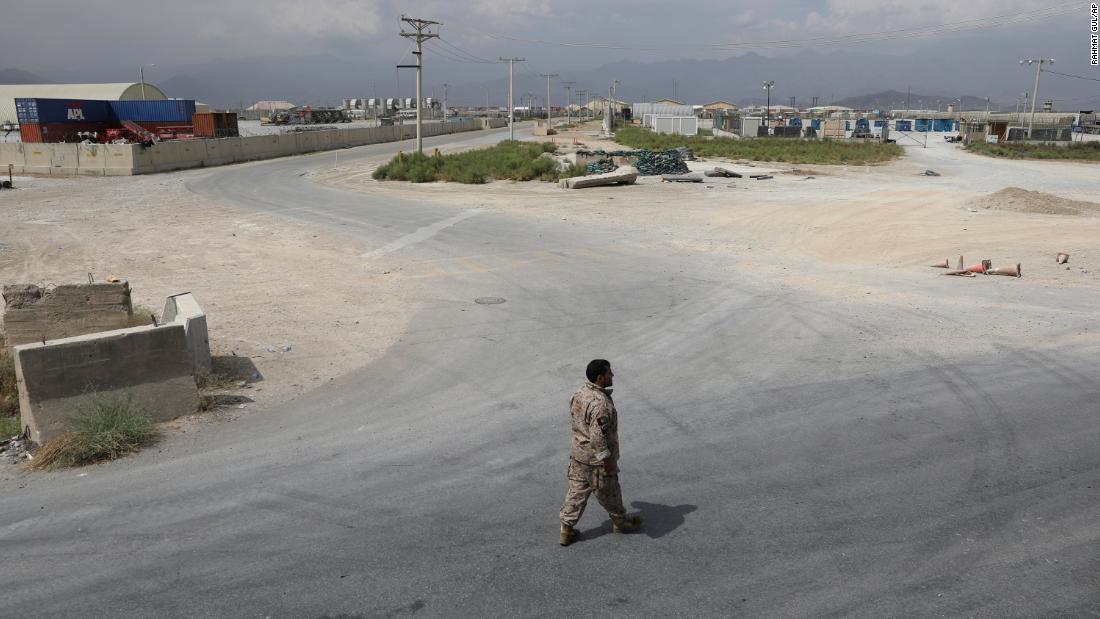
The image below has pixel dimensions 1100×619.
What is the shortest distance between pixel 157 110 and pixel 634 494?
62.2 metres

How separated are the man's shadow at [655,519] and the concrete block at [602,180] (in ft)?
85.7

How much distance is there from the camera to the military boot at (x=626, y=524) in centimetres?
616

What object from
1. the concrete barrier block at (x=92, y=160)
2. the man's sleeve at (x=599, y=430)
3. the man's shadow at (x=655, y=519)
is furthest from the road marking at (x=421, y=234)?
the concrete barrier block at (x=92, y=160)

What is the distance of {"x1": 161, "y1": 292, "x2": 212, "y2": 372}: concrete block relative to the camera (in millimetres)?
9552

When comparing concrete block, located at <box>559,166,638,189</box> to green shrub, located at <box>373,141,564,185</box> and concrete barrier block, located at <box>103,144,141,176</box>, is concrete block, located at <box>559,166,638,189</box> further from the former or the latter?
concrete barrier block, located at <box>103,144,141,176</box>

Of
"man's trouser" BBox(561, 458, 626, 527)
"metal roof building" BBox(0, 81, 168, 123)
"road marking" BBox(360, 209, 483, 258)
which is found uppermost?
"metal roof building" BBox(0, 81, 168, 123)

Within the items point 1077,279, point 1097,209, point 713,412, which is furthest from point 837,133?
point 713,412

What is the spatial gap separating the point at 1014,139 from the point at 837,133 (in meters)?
17.5

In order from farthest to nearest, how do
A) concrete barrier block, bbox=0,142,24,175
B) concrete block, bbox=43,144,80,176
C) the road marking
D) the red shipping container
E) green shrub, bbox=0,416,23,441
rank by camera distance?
the red shipping container
concrete barrier block, bbox=0,142,24,175
concrete block, bbox=43,144,80,176
the road marking
green shrub, bbox=0,416,23,441

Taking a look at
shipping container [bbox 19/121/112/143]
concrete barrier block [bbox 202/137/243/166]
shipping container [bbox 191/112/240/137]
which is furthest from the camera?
shipping container [bbox 191/112/240/137]

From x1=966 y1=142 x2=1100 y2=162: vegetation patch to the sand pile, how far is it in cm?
3685

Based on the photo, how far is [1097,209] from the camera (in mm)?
25406

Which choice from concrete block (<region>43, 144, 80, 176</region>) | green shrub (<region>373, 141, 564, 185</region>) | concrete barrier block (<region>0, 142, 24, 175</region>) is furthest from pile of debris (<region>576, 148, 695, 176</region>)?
concrete barrier block (<region>0, 142, 24, 175</region>)

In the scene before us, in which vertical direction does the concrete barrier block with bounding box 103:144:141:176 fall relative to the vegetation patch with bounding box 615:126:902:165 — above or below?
below
